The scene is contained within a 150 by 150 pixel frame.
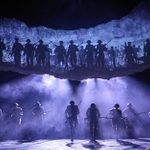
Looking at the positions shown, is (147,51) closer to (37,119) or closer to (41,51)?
(41,51)

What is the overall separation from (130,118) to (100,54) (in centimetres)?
526

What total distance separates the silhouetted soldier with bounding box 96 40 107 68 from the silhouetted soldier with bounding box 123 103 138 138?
4.84 m

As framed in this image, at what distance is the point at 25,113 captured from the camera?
1755 centimetres

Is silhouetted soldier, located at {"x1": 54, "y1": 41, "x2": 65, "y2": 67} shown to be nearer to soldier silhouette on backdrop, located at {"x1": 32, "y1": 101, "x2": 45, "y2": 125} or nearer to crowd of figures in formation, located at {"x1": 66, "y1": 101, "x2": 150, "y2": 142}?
soldier silhouette on backdrop, located at {"x1": 32, "y1": 101, "x2": 45, "y2": 125}

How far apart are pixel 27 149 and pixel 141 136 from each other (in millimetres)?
6657

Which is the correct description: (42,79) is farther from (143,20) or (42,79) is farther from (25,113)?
(143,20)

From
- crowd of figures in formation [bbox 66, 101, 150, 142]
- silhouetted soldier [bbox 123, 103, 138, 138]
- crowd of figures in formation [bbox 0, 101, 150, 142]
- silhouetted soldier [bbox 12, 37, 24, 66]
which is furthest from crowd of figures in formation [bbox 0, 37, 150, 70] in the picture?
silhouetted soldier [bbox 123, 103, 138, 138]

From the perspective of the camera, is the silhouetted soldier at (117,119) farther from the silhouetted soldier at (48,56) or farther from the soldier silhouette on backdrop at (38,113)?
the silhouetted soldier at (48,56)

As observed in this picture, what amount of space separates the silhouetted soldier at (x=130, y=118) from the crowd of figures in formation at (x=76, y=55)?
4.65 m

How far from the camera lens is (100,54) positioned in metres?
19.0

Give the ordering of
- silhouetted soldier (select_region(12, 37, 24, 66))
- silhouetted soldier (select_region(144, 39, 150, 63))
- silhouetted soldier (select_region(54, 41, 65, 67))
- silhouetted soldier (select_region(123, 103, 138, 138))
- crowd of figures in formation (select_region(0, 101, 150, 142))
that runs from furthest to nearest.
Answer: silhouetted soldier (select_region(54, 41, 65, 67)) < silhouetted soldier (select_region(12, 37, 24, 66)) < silhouetted soldier (select_region(144, 39, 150, 63)) < silhouetted soldier (select_region(123, 103, 138, 138)) < crowd of figures in formation (select_region(0, 101, 150, 142))

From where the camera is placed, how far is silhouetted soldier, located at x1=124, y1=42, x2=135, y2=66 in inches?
739

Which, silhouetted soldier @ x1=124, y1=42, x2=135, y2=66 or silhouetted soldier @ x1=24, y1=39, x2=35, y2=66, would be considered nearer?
silhouetted soldier @ x1=124, y1=42, x2=135, y2=66

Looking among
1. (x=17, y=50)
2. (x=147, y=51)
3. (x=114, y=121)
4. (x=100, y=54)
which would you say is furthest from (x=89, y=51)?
(x=114, y=121)
